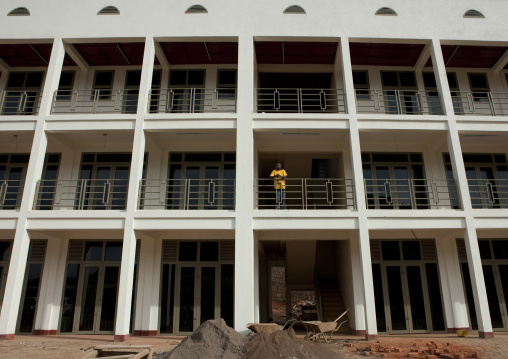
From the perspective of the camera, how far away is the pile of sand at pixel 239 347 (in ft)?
20.2

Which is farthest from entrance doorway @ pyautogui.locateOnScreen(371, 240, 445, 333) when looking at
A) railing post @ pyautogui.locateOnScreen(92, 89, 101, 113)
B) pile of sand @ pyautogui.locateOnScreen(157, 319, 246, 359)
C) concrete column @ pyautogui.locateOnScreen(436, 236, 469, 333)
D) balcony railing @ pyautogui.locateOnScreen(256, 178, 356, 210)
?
railing post @ pyautogui.locateOnScreen(92, 89, 101, 113)

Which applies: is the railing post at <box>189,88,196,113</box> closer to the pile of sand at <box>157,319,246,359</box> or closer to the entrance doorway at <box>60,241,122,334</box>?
the entrance doorway at <box>60,241,122,334</box>

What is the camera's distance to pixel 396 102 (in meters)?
11.9

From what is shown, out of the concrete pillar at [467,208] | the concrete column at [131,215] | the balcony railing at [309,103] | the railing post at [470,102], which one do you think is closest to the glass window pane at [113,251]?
the concrete column at [131,215]

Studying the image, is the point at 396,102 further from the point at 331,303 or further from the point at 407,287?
the point at 331,303

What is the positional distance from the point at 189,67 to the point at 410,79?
7.11 meters

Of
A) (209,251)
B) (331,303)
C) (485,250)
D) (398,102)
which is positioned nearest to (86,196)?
(209,251)

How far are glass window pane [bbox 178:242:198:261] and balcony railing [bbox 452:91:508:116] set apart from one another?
9072 mm

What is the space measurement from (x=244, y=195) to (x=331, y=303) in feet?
16.3

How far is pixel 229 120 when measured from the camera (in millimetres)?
10008

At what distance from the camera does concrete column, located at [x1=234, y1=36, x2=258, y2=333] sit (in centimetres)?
865

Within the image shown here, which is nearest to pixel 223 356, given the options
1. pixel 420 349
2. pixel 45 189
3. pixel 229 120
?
pixel 420 349

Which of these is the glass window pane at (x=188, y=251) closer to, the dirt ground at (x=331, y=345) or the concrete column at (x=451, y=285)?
the dirt ground at (x=331, y=345)

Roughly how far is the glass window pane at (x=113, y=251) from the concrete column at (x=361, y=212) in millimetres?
6693
